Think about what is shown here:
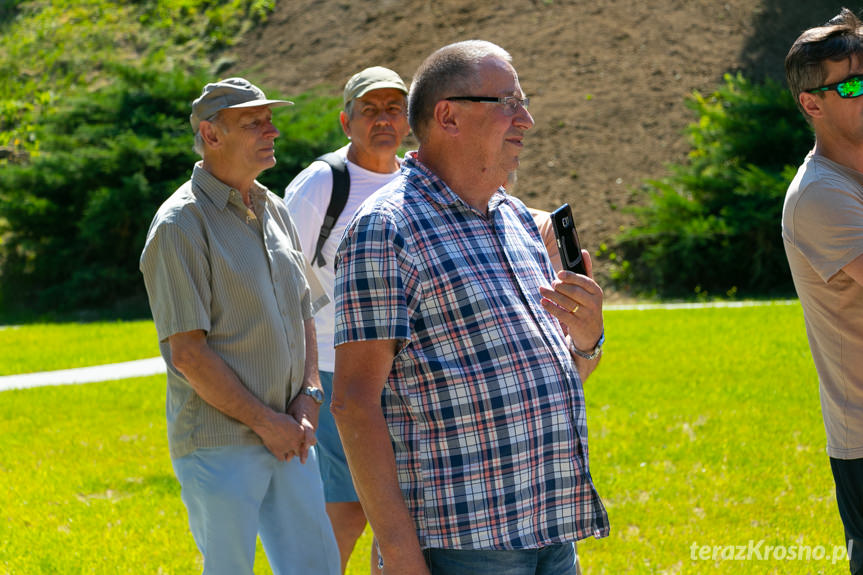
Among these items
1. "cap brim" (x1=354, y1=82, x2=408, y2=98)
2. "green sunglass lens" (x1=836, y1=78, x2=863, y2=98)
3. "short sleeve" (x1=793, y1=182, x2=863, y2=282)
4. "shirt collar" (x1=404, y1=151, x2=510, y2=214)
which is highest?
"cap brim" (x1=354, y1=82, x2=408, y2=98)

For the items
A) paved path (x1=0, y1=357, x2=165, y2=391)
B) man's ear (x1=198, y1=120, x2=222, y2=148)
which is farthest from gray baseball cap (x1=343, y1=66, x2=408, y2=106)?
paved path (x1=0, y1=357, x2=165, y2=391)

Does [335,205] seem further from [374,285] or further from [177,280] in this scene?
[374,285]

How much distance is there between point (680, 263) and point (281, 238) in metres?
12.3

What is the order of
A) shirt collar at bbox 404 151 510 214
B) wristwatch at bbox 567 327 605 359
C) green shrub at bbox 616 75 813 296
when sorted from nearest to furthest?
shirt collar at bbox 404 151 510 214 → wristwatch at bbox 567 327 605 359 → green shrub at bbox 616 75 813 296

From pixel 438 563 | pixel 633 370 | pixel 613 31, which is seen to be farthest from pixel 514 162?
pixel 613 31

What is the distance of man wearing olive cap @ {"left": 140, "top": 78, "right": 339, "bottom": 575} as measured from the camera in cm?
342

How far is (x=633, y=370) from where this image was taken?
30.9 ft

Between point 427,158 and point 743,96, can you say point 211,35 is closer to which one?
point 743,96

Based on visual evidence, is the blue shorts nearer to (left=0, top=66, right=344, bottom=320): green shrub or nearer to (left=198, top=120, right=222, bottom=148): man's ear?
(left=198, top=120, right=222, bottom=148): man's ear

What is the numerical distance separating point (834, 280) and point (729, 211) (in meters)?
12.1

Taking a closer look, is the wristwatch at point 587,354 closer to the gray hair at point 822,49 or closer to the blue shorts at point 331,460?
the gray hair at point 822,49

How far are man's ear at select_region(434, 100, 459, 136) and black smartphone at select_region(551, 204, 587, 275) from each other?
37 centimetres

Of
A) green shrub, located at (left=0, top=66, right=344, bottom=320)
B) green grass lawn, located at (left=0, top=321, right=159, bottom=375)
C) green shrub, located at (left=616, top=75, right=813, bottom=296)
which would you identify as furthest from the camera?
green shrub, located at (left=0, top=66, right=344, bottom=320)

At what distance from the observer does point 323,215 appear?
14.7 ft
